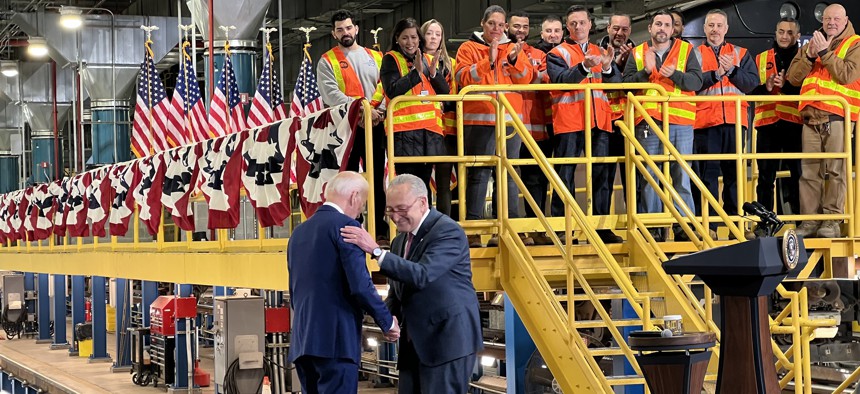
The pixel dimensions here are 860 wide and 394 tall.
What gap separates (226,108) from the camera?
55.3 ft

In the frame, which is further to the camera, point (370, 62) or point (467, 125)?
point (370, 62)

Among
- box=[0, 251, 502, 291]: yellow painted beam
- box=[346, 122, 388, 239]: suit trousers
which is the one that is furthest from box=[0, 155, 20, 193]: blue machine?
box=[346, 122, 388, 239]: suit trousers

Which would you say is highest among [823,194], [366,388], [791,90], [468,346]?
[791,90]

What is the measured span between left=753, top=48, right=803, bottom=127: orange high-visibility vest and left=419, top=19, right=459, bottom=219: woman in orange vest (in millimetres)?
2495

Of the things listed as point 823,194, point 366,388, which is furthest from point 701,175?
point 366,388

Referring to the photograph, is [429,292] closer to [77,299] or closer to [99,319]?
[99,319]

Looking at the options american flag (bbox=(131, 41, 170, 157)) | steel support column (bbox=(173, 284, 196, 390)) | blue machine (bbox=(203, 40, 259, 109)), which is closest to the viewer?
Result: blue machine (bbox=(203, 40, 259, 109))

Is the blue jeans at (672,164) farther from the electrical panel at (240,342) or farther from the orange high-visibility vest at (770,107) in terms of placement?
the electrical panel at (240,342)

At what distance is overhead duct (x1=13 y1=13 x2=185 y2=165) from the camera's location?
90.5ft

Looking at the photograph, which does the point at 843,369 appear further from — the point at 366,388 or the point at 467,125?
the point at 366,388

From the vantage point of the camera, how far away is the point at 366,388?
2286cm

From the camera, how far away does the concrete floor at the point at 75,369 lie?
20900 millimetres

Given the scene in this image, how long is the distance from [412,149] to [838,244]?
309cm

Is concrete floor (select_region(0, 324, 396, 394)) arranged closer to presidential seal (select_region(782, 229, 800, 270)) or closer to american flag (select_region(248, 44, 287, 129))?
american flag (select_region(248, 44, 287, 129))
